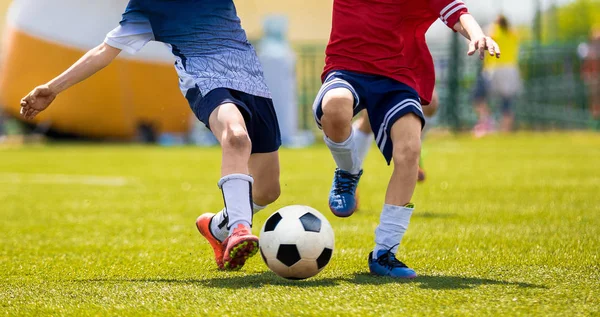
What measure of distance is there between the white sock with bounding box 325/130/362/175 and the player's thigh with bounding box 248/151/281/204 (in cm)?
36

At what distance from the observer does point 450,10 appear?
442 cm

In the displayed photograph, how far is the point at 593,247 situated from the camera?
4.78 m

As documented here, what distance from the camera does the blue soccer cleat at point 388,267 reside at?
398 centimetres

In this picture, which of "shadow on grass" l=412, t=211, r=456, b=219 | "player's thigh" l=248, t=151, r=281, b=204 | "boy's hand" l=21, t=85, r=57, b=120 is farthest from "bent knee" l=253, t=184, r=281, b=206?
"shadow on grass" l=412, t=211, r=456, b=219

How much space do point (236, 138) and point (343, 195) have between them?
1137mm

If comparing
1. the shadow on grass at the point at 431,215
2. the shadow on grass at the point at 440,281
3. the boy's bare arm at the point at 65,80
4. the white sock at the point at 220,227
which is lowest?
the shadow on grass at the point at 440,281

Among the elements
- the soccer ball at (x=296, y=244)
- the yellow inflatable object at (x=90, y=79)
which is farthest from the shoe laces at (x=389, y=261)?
the yellow inflatable object at (x=90, y=79)

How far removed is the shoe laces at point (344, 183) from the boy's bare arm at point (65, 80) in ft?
4.56

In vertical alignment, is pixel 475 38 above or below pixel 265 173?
above

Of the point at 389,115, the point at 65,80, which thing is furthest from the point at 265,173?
the point at 65,80

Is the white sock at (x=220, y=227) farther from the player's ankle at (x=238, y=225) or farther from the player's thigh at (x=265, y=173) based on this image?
the player's ankle at (x=238, y=225)

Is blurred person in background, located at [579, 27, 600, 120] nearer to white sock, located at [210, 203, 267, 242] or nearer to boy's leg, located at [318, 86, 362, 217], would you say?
boy's leg, located at [318, 86, 362, 217]

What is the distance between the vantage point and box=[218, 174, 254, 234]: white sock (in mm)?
4008

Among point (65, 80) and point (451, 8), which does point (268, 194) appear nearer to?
point (65, 80)
